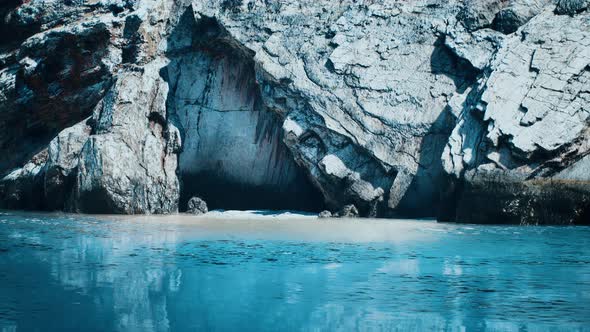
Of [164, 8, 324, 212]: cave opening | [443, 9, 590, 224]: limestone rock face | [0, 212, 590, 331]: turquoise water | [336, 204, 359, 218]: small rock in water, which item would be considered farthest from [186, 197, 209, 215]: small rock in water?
[443, 9, 590, 224]: limestone rock face

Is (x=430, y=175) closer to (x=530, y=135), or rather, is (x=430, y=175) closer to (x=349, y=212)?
(x=349, y=212)

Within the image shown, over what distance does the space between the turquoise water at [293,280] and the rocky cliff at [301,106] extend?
2.43 metres

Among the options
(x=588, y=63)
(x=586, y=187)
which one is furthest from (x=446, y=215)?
(x=588, y=63)

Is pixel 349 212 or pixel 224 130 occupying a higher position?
pixel 224 130

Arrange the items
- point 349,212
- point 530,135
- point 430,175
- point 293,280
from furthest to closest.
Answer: point 349,212
point 430,175
point 530,135
point 293,280

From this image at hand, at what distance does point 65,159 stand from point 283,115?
15.3ft

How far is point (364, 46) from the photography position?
15742 mm

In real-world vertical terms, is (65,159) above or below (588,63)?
below

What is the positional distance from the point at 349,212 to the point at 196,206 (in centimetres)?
331

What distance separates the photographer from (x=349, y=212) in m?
15.1

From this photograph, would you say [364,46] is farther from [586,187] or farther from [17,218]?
[17,218]

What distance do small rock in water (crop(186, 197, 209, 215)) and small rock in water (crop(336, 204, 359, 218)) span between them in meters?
2.91

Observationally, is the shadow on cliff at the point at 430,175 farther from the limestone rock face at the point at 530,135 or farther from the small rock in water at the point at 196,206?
the small rock in water at the point at 196,206

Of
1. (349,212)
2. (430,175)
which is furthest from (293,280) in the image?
(430,175)
